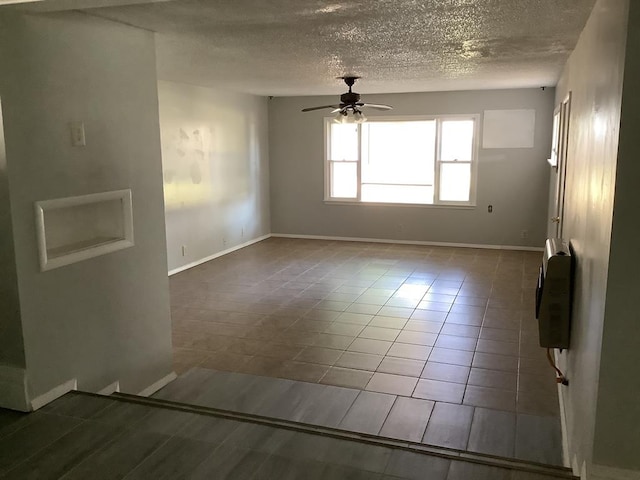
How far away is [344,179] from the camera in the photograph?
899cm

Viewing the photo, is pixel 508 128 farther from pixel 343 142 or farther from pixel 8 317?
pixel 8 317

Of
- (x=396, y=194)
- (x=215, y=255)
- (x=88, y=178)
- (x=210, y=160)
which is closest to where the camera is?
(x=88, y=178)

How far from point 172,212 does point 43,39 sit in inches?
163

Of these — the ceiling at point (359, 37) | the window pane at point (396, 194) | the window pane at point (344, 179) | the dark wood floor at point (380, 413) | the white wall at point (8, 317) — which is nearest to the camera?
the white wall at point (8, 317)

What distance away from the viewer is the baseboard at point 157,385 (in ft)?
11.4

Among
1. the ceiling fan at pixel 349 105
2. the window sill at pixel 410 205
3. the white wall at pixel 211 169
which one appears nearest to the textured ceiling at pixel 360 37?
the ceiling fan at pixel 349 105

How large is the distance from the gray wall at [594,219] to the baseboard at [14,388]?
8.15 ft

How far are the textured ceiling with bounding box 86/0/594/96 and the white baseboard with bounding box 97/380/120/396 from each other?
2.04 m

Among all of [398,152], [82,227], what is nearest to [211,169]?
[398,152]

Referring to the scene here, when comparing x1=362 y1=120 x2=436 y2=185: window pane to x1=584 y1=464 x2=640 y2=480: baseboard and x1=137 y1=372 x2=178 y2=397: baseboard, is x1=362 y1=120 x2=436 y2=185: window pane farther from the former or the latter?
x1=584 y1=464 x2=640 y2=480: baseboard

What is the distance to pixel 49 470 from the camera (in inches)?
88.0

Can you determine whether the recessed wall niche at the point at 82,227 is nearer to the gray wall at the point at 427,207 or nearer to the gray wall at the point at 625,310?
the gray wall at the point at 625,310

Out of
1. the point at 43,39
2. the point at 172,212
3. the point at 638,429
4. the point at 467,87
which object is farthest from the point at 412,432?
the point at 467,87

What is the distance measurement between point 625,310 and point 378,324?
317 centimetres
